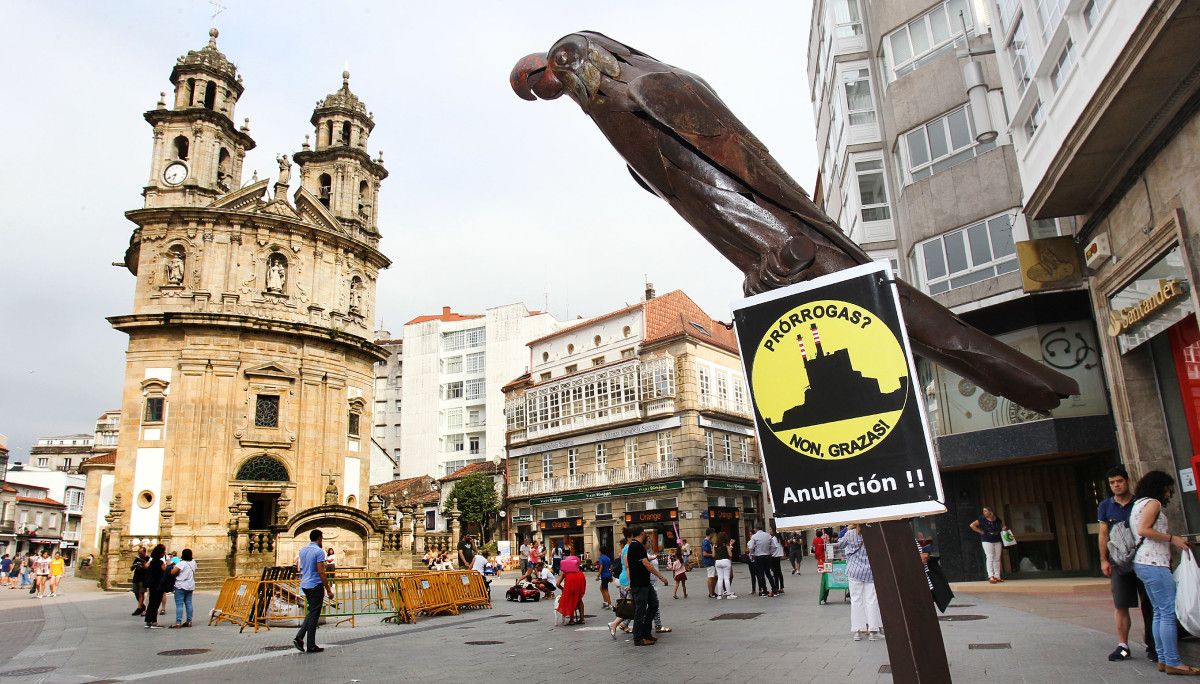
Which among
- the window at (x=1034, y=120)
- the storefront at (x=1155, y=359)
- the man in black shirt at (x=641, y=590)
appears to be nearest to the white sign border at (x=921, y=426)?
the man in black shirt at (x=641, y=590)

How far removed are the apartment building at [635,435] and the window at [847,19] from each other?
2258 cm

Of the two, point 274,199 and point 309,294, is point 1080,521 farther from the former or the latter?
point 274,199

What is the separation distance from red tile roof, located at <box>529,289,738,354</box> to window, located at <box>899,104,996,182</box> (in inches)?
959

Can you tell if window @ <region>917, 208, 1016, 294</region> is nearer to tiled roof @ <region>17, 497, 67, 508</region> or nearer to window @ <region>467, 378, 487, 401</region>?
window @ <region>467, 378, 487, 401</region>

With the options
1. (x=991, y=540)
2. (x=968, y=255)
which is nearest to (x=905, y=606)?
(x=991, y=540)

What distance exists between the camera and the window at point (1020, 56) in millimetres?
14086

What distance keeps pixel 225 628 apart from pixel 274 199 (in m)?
28.9

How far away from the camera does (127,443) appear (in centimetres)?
3369

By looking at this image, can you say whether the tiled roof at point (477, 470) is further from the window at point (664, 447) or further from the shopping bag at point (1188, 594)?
the shopping bag at point (1188, 594)

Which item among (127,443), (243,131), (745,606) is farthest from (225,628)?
(243,131)

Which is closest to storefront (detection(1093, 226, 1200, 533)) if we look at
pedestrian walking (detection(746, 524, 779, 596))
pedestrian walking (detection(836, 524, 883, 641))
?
pedestrian walking (detection(836, 524, 883, 641))

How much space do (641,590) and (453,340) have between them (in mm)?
62014

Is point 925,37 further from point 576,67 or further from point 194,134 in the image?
point 194,134

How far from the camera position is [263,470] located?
117 feet
